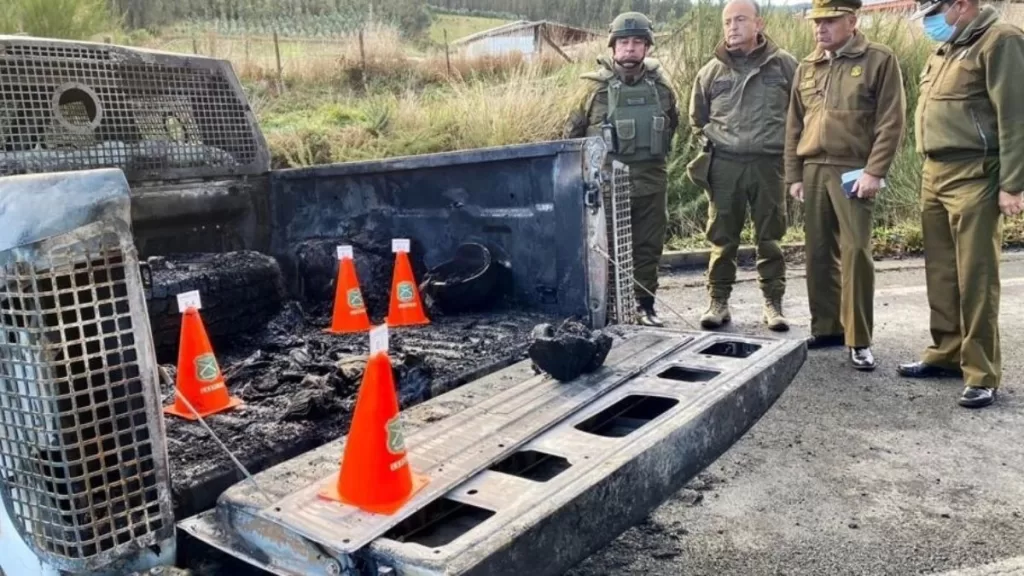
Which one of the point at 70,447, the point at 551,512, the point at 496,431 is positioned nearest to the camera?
the point at 70,447

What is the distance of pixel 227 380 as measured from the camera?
284 cm

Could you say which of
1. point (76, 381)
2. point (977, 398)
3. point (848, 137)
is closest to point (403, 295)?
point (76, 381)

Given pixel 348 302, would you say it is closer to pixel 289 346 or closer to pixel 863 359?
pixel 289 346

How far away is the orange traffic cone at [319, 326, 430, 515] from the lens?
1.86 m

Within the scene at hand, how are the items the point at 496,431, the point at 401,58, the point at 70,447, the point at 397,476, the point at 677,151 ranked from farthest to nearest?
the point at 401,58, the point at 677,151, the point at 496,431, the point at 397,476, the point at 70,447

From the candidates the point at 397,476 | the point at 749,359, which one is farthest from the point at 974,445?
the point at 397,476

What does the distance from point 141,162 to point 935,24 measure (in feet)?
12.8

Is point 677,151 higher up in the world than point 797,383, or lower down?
higher up

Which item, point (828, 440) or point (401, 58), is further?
point (401, 58)

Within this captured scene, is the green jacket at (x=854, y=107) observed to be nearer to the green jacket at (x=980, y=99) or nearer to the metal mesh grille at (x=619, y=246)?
the green jacket at (x=980, y=99)

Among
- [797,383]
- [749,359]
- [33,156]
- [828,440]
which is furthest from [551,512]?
[797,383]

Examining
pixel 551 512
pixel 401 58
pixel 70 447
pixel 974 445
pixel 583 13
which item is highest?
pixel 583 13

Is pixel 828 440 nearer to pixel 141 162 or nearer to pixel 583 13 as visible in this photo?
pixel 141 162

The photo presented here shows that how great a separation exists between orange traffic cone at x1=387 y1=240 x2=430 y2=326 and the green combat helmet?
2.56 m
